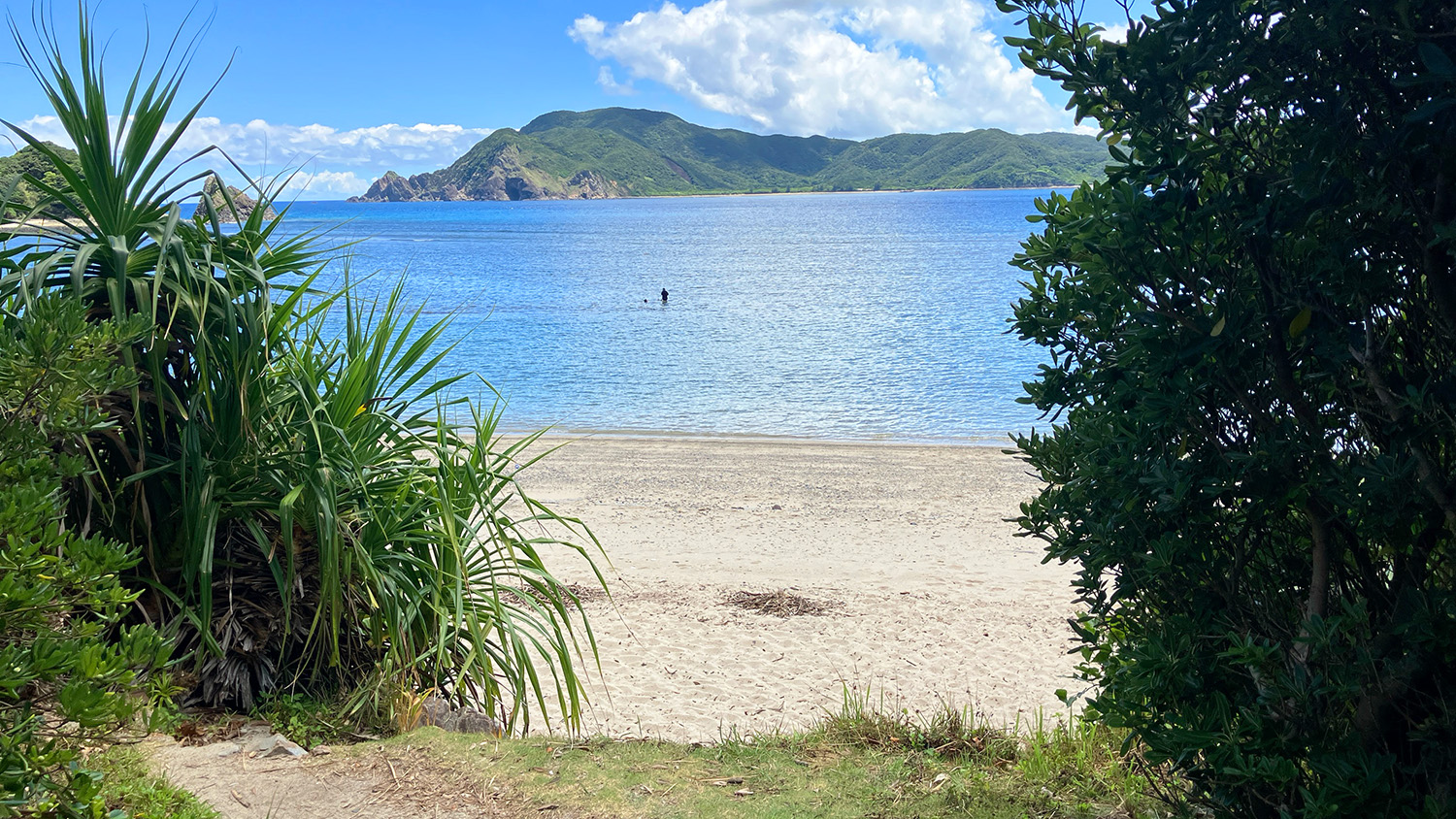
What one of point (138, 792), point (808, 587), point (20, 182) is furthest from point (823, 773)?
point (808, 587)

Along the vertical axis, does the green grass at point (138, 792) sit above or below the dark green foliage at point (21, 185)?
below

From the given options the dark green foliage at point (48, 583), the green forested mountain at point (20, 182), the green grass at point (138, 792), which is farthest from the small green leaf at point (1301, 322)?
the green forested mountain at point (20, 182)

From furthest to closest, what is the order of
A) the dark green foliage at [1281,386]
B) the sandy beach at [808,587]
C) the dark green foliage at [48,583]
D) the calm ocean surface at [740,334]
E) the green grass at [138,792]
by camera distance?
the calm ocean surface at [740,334]
the sandy beach at [808,587]
the green grass at [138,792]
the dark green foliage at [1281,386]
the dark green foliage at [48,583]

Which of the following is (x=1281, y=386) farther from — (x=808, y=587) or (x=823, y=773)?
(x=808, y=587)

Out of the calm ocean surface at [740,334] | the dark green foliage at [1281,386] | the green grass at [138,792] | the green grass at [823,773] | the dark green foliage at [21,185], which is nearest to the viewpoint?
the dark green foliage at [1281,386]

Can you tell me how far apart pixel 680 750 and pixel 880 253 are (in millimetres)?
70903

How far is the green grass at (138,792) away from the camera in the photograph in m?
2.77

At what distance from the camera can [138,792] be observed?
286cm

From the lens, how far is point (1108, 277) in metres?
2.26

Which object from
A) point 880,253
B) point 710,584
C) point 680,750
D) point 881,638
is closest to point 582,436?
point 710,584

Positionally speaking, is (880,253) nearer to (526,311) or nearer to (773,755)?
(526,311)

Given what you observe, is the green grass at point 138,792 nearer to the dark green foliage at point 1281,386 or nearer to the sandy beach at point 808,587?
the sandy beach at point 808,587

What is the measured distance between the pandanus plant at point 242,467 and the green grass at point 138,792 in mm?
656

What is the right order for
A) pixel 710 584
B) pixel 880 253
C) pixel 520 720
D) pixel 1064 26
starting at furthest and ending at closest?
pixel 880 253 → pixel 710 584 → pixel 520 720 → pixel 1064 26
